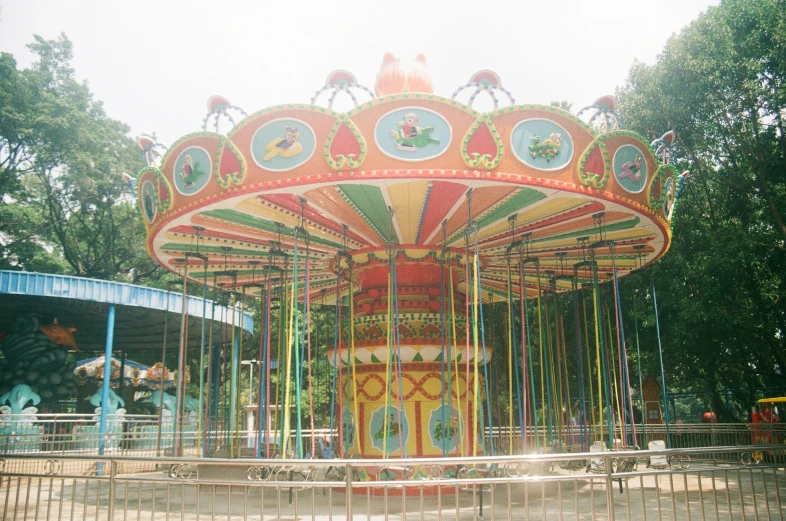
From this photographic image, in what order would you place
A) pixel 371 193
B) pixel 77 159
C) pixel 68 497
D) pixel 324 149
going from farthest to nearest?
pixel 77 159 < pixel 68 497 < pixel 371 193 < pixel 324 149

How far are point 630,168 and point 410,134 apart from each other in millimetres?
2845

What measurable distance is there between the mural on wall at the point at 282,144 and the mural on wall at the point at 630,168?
346 centimetres

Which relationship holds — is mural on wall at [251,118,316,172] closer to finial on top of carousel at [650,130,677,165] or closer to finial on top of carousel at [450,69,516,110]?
finial on top of carousel at [450,69,516,110]

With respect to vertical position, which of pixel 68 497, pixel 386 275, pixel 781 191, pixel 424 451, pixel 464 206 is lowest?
pixel 68 497

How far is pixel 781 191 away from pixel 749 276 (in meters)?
2.24

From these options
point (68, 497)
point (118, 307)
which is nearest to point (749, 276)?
point (68, 497)

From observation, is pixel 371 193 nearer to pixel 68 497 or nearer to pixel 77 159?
pixel 68 497

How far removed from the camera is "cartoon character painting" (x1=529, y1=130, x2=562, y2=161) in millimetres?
6441

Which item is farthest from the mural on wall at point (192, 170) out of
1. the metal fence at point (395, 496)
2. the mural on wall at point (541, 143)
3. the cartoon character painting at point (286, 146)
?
the mural on wall at point (541, 143)

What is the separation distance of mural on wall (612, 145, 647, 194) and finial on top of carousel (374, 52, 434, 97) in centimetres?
263

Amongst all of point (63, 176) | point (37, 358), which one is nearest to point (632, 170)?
point (37, 358)

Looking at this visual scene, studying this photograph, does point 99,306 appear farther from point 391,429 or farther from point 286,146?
point 286,146

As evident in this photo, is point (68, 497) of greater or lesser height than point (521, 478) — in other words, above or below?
below

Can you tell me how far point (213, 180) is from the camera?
6898 millimetres
